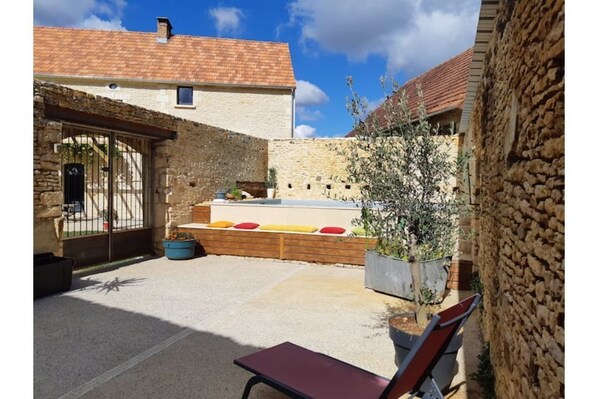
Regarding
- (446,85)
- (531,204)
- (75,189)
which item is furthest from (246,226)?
(446,85)

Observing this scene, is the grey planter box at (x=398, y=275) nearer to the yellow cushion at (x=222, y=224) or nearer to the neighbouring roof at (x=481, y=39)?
the neighbouring roof at (x=481, y=39)

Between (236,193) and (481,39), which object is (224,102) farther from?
(481,39)

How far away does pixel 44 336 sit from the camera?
417cm

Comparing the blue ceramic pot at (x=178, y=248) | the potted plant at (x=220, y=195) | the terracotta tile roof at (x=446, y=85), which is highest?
the terracotta tile roof at (x=446, y=85)

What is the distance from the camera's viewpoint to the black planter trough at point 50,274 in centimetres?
555

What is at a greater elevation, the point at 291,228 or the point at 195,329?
the point at 291,228

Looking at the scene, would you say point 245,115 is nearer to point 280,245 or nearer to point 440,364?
point 280,245

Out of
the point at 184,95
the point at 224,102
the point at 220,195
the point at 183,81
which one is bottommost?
the point at 220,195

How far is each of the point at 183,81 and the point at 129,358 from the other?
1587 centimetres

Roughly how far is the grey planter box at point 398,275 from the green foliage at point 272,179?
9511 millimetres

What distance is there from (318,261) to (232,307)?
3.15m

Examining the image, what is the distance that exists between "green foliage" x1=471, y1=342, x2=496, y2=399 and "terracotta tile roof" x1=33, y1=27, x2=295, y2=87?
15.7 metres

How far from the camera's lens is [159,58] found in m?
18.5

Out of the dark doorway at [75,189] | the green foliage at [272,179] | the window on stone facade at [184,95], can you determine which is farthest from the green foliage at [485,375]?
the window on stone facade at [184,95]
